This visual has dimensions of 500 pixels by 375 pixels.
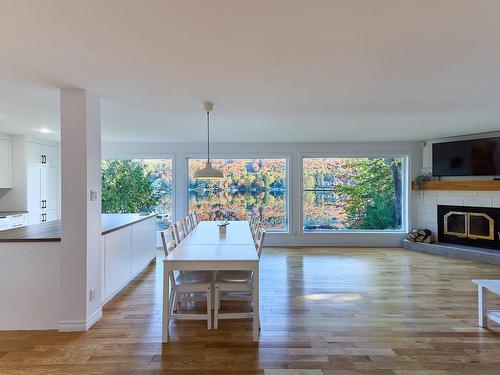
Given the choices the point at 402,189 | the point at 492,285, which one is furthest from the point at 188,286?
the point at 402,189

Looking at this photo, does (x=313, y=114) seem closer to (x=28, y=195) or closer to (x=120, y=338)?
(x=120, y=338)

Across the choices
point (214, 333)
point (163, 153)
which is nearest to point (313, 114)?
point (214, 333)

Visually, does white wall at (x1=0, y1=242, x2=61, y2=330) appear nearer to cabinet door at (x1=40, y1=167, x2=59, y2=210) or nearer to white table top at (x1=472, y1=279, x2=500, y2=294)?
cabinet door at (x1=40, y1=167, x2=59, y2=210)

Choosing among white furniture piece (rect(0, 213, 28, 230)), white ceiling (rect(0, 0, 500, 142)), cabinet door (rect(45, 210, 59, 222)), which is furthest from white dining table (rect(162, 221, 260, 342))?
cabinet door (rect(45, 210, 59, 222))

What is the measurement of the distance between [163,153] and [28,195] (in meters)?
2.58

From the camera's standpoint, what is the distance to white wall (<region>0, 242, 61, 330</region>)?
3.18 metres

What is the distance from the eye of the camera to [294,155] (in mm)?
7297

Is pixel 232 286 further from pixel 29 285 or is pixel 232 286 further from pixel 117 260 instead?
pixel 29 285

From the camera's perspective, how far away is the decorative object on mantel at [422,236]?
22.1 feet

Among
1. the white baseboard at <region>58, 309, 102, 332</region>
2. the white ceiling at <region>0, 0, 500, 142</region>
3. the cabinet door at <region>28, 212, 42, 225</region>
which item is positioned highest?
the white ceiling at <region>0, 0, 500, 142</region>

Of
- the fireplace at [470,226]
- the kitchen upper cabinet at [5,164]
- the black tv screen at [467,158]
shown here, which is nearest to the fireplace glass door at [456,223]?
the fireplace at [470,226]

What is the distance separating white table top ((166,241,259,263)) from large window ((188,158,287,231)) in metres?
3.79

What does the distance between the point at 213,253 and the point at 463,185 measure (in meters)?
5.31

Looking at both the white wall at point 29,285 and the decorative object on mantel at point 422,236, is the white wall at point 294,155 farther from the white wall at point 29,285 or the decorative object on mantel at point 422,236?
the white wall at point 29,285
